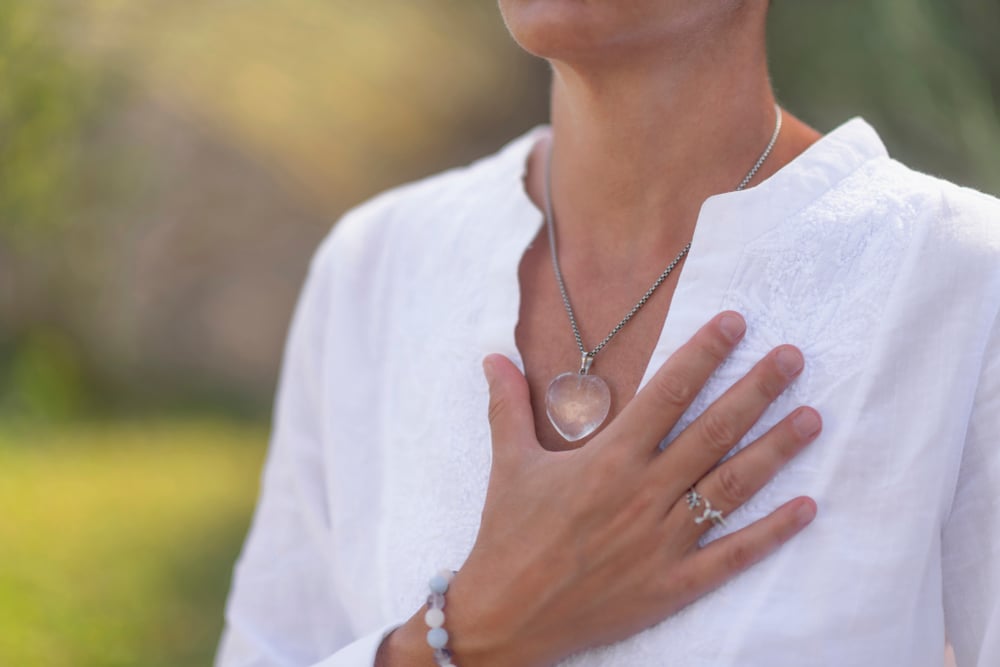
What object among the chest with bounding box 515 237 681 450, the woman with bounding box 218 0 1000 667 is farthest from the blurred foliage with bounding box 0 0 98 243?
the chest with bounding box 515 237 681 450

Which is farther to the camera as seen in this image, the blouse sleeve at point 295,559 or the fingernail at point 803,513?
the blouse sleeve at point 295,559

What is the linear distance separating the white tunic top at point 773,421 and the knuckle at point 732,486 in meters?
0.03

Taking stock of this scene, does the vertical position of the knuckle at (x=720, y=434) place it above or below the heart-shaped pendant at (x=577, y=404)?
above

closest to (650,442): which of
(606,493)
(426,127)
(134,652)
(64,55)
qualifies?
(606,493)

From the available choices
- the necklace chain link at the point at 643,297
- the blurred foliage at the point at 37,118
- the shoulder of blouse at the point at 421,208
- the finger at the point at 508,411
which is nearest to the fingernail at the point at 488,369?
the finger at the point at 508,411

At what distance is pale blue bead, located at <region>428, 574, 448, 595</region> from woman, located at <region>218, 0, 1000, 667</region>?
0.7 inches

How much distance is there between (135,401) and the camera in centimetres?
590

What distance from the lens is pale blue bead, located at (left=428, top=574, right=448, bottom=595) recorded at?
1324 millimetres

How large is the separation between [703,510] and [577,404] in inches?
8.5

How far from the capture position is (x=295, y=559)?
1708mm

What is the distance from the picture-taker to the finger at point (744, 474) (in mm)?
1206

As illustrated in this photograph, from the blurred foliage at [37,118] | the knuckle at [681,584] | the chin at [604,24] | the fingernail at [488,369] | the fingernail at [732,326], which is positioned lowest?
the blurred foliage at [37,118]

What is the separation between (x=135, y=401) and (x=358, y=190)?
1.72 metres

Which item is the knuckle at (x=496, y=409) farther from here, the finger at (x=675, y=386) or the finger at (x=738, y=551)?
the finger at (x=738, y=551)
